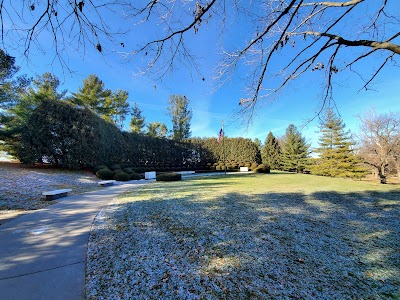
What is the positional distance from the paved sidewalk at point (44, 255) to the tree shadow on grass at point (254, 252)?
0.27 m

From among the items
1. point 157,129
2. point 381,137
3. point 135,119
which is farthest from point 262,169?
point 135,119

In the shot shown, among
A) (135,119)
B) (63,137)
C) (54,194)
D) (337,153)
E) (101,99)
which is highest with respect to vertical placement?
(101,99)

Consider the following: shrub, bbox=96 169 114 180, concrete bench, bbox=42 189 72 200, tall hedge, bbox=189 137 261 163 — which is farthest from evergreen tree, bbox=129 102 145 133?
concrete bench, bbox=42 189 72 200

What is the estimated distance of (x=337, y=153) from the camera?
21.0 m

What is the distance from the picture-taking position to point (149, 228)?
11.7 feet

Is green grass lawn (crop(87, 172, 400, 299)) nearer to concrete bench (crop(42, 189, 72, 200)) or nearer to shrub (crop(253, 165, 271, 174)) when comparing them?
concrete bench (crop(42, 189, 72, 200))

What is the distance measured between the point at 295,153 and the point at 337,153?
5.80 meters

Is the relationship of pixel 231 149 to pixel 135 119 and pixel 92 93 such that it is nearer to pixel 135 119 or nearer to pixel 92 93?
pixel 135 119

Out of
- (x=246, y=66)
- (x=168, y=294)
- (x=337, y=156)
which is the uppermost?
(x=246, y=66)

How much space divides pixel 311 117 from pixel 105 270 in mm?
4295

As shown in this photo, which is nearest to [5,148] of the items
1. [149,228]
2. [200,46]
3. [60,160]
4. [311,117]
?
[60,160]

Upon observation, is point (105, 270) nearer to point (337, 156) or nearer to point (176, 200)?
point (176, 200)

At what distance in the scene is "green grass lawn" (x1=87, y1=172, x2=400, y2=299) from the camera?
1.97m

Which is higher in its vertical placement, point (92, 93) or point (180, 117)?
point (92, 93)
